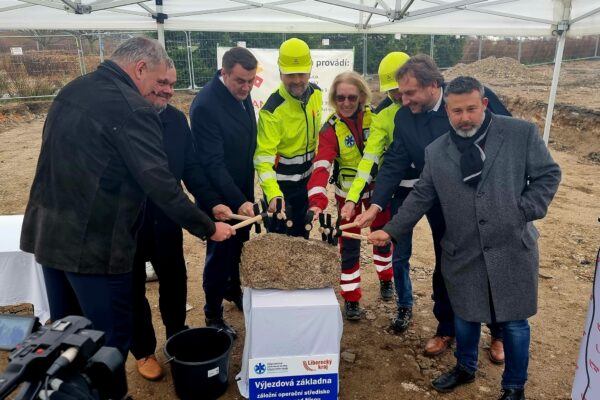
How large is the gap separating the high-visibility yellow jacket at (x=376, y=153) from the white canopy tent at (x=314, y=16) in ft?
6.08

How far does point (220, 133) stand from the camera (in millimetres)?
3291

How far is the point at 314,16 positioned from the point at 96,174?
13.3ft

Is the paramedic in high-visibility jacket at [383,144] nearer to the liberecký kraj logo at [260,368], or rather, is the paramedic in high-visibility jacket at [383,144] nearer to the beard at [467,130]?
the beard at [467,130]

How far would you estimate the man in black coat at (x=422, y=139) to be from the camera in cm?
292

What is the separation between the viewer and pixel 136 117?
2195 millimetres

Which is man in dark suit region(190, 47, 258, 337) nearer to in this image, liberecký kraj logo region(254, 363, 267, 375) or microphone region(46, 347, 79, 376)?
liberecký kraj logo region(254, 363, 267, 375)

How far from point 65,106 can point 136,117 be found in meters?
0.34

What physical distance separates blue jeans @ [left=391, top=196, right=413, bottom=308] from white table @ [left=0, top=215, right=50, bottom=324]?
256 cm

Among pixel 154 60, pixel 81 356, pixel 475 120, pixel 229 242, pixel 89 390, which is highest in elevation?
pixel 154 60

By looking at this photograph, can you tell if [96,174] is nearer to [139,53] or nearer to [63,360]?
[139,53]

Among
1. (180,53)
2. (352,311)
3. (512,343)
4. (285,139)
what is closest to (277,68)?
(285,139)

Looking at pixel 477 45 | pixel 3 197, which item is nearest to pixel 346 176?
pixel 3 197

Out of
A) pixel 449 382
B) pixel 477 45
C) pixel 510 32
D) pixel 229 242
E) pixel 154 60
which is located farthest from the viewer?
pixel 477 45

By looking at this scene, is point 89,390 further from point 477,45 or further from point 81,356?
point 477,45
